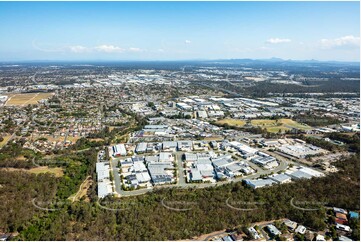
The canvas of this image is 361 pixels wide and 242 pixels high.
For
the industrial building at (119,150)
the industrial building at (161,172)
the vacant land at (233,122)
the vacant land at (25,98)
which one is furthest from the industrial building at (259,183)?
the vacant land at (25,98)

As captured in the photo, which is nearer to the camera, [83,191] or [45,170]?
A: [83,191]

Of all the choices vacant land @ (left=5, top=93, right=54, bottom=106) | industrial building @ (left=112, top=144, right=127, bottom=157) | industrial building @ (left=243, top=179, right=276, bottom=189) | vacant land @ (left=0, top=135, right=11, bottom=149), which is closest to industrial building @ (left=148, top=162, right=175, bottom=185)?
industrial building @ (left=112, top=144, right=127, bottom=157)

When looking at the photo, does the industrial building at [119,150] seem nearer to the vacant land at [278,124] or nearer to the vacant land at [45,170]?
the vacant land at [45,170]

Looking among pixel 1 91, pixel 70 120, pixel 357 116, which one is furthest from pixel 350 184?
pixel 1 91

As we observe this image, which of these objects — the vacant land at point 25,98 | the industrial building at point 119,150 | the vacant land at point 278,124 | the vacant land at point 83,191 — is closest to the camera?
A: the vacant land at point 83,191

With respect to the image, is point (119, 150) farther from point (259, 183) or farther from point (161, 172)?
point (259, 183)

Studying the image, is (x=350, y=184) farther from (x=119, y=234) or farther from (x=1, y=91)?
(x=1, y=91)

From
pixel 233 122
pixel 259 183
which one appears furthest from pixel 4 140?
pixel 233 122
